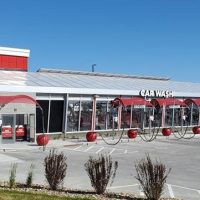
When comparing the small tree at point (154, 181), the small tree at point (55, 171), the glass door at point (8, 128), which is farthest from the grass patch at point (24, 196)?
the glass door at point (8, 128)

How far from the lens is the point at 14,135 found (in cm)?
3141

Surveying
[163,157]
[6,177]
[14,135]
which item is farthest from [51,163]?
→ [14,135]

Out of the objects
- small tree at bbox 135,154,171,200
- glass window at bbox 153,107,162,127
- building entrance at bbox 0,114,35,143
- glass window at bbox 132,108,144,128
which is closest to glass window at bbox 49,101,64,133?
building entrance at bbox 0,114,35,143

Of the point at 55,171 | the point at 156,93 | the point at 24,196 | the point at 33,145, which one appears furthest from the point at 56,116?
the point at 24,196

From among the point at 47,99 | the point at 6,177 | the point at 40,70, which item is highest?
the point at 40,70

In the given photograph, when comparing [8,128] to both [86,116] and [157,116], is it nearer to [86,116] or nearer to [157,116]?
[86,116]

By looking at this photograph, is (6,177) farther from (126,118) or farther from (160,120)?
(160,120)

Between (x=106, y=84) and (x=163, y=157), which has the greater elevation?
(x=106, y=84)

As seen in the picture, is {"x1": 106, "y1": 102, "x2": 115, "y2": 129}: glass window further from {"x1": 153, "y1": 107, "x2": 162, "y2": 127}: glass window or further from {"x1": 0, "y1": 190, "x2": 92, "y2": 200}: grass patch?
{"x1": 0, "y1": 190, "x2": 92, "y2": 200}: grass patch

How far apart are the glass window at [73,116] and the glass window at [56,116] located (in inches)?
25.8

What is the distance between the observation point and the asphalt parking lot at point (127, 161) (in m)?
16.5

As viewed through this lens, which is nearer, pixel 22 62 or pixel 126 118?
pixel 126 118

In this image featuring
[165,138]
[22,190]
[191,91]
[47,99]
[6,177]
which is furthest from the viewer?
[191,91]

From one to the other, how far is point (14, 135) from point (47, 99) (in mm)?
4481
